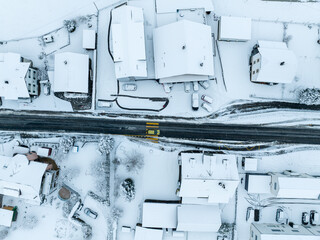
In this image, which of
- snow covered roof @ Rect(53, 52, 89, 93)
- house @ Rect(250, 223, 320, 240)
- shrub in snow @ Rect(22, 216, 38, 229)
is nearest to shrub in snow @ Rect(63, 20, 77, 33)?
snow covered roof @ Rect(53, 52, 89, 93)

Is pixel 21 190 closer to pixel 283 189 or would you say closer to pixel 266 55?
pixel 283 189

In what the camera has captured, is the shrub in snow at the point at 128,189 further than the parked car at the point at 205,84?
No

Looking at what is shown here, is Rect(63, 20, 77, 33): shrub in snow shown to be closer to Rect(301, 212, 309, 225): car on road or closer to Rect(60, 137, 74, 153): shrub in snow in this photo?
Rect(60, 137, 74, 153): shrub in snow

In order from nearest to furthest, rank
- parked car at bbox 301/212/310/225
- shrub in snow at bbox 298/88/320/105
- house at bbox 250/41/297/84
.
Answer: house at bbox 250/41/297/84
shrub in snow at bbox 298/88/320/105
parked car at bbox 301/212/310/225

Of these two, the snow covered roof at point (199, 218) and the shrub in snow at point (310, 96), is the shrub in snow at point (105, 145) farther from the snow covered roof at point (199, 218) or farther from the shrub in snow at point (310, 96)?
the shrub in snow at point (310, 96)

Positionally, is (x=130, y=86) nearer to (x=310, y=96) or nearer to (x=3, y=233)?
(x=310, y=96)

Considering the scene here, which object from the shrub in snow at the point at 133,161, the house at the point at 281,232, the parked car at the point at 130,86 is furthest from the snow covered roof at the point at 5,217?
the house at the point at 281,232

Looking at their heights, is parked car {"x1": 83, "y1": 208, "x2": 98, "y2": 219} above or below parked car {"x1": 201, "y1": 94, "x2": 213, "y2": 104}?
below
